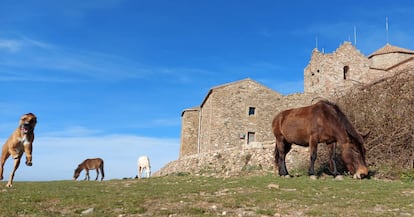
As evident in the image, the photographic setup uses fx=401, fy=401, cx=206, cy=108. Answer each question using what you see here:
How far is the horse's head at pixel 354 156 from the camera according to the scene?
12.0m

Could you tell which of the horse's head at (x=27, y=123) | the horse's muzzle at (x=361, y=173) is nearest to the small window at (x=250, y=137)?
the horse's muzzle at (x=361, y=173)

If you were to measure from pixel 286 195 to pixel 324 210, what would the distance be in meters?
1.64

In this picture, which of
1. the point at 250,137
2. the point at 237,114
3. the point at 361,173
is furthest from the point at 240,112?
the point at 361,173

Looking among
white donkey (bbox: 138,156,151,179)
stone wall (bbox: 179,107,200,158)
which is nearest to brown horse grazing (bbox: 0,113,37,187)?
white donkey (bbox: 138,156,151,179)

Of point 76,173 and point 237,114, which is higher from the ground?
point 237,114

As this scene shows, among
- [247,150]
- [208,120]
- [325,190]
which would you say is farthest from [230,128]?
[325,190]

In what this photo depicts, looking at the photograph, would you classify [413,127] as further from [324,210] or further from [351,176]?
[324,210]

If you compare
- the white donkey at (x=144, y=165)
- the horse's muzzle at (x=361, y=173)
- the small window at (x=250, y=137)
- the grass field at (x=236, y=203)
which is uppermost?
the small window at (x=250, y=137)

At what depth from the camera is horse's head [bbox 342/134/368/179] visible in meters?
12.0

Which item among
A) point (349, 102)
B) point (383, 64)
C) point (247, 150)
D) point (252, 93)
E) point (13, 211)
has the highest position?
point (383, 64)

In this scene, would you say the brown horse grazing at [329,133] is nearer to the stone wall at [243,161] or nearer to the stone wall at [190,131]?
the stone wall at [243,161]

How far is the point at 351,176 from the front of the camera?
495 inches

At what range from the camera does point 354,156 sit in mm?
12133

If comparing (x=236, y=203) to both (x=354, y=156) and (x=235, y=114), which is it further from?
(x=235, y=114)
